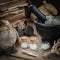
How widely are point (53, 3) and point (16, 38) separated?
1066 millimetres

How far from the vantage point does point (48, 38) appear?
2.58 metres

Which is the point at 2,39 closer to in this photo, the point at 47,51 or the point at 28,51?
the point at 28,51

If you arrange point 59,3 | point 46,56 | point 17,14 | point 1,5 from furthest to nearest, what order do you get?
point 59,3
point 17,14
point 1,5
point 46,56

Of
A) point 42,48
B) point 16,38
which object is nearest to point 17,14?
point 16,38

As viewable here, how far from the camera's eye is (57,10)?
322 centimetres

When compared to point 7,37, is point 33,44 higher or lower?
lower

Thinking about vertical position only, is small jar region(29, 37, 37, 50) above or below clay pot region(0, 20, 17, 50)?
below

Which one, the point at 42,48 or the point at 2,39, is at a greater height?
the point at 2,39

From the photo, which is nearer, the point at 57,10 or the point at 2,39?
the point at 2,39

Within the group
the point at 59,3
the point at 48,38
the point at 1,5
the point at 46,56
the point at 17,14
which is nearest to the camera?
the point at 46,56

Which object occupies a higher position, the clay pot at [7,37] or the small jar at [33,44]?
the clay pot at [7,37]

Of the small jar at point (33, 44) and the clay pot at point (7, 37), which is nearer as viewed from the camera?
the clay pot at point (7, 37)

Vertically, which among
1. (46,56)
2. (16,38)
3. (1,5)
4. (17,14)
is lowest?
(46,56)

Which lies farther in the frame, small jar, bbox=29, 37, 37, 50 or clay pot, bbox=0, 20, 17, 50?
small jar, bbox=29, 37, 37, 50
